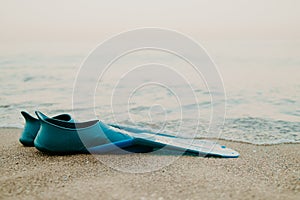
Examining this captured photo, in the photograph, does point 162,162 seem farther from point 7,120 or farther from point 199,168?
point 7,120

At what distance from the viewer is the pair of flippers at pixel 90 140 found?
260cm

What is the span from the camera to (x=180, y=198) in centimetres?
184

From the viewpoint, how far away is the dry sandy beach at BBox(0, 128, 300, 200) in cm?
191

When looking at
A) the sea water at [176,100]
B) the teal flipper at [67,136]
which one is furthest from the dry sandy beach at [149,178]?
the sea water at [176,100]

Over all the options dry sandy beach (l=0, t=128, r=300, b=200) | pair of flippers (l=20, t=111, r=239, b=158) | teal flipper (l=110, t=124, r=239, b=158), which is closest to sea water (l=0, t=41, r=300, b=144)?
teal flipper (l=110, t=124, r=239, b=158)

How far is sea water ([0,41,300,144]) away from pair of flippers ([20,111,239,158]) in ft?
3.14

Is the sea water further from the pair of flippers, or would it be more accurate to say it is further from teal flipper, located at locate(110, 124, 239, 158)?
the pair of flippers

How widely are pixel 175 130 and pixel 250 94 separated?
2.63 m

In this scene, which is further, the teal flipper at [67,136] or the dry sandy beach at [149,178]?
the teal flipper at [67,136]

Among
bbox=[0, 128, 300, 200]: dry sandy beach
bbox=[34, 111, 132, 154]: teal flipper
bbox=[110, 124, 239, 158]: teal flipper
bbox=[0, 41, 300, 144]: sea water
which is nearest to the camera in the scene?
bbox=[0, 128, 300, 200]: dry sandy beach

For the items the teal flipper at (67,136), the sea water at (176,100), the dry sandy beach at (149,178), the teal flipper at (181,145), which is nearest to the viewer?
the dry sandy beach at (149,178)

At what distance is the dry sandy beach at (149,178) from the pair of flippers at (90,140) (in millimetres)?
91

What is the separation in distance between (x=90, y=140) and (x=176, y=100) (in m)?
3.18

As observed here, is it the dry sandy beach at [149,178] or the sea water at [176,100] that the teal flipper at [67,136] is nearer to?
the dry sandy beach at [149,178]
